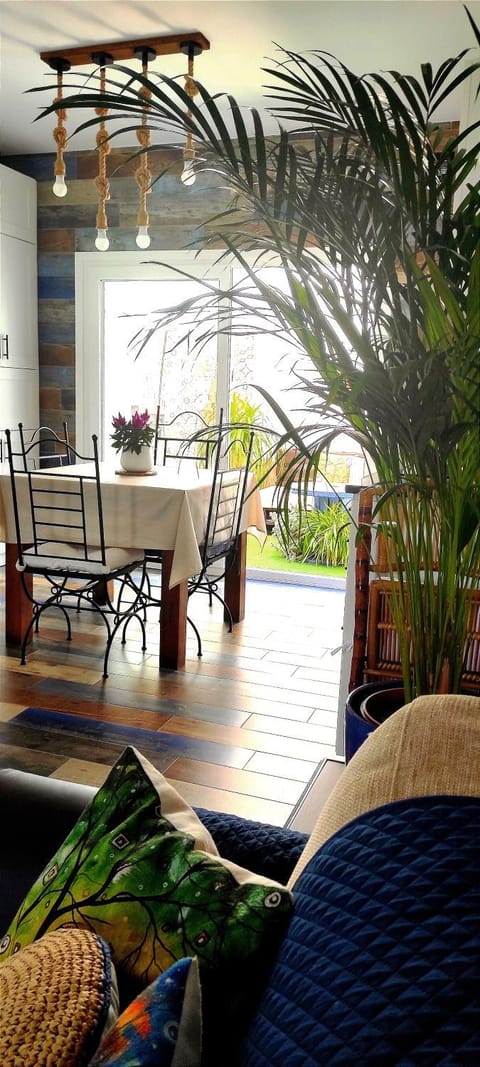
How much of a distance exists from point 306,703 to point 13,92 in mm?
3625

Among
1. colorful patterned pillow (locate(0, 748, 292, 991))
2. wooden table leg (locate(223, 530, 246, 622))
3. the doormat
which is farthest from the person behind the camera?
wooden table leg (locate(223, 530, 246, 622))

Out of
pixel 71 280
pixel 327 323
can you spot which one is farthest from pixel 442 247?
pixel 71 280

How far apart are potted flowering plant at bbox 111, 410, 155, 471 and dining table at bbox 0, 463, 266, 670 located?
9cm

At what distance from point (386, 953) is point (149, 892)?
27 cm

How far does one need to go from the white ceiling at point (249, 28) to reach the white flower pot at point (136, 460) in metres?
1.68

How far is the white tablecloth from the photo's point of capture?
3.46m

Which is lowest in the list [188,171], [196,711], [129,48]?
[196,711]

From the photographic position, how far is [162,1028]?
23.2 inches

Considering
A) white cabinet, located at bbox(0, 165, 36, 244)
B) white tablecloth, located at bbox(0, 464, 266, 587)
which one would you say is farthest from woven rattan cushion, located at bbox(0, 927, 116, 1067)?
white cabinet, located at bbox(0, 165, 36, 244)

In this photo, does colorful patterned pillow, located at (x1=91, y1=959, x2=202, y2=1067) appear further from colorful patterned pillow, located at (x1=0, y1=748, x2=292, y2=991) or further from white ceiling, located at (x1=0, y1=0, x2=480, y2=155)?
white ceiling, located at (x1=0, y1=0, x2=480, y2=155)

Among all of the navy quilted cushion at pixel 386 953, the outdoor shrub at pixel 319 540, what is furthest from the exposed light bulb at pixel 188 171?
the outdoor shrub at pixel 319 540

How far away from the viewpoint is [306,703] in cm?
325

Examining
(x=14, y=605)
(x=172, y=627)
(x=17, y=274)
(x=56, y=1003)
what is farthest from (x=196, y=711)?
(x=17, y=274)

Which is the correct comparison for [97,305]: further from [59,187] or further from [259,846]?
[259,846]
